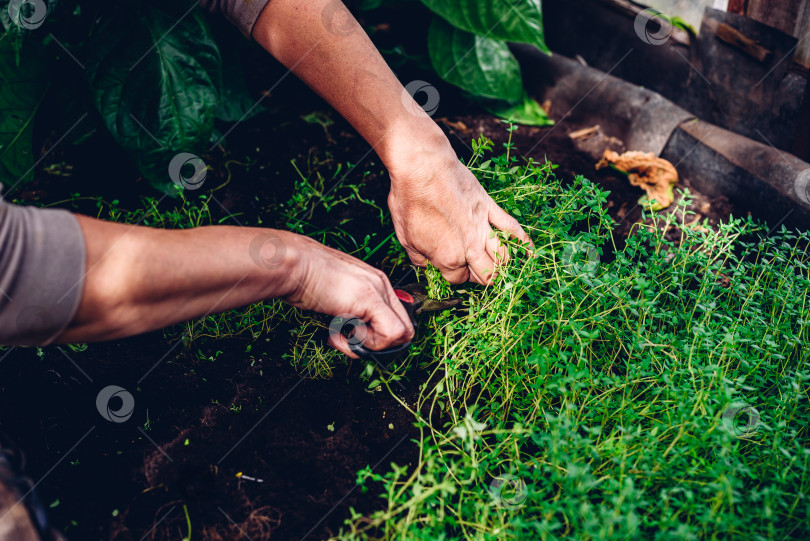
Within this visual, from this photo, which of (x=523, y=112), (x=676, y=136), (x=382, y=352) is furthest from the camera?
(x=523, y=112)

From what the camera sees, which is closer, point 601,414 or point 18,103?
point 601,414

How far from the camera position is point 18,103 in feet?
4.47

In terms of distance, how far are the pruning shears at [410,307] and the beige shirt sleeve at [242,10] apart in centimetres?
72

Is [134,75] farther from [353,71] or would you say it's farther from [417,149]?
[417,149]

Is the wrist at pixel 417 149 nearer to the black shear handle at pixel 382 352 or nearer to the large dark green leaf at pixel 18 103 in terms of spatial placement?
the black shear handle at pixel 382 352

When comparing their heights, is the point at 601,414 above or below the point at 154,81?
below

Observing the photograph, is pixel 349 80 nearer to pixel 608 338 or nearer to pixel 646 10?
pixel 608 338

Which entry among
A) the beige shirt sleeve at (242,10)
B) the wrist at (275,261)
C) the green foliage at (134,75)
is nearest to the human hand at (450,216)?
the wrist at (275,261)

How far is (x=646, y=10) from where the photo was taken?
1.98m

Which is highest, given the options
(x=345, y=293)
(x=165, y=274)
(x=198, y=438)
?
(x=165, y=274)

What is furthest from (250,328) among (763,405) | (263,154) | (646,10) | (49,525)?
(646,10)

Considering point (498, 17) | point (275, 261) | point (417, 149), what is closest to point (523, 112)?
point (498, 17)

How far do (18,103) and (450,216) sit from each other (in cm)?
118

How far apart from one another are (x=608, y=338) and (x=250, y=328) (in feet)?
2.80
